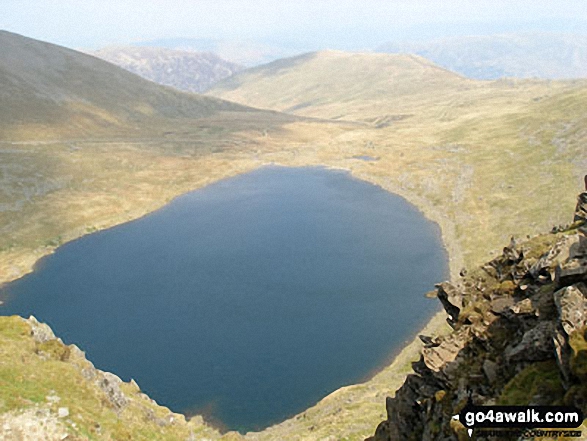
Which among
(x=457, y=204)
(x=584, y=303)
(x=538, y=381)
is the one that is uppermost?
(x=584, y=303)

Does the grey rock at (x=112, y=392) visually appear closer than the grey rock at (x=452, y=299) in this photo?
No

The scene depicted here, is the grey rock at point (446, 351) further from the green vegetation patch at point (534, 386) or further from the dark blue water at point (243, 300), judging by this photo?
the dark blue water at point (243, 300)

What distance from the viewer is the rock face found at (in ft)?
74.2

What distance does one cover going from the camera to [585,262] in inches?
1001

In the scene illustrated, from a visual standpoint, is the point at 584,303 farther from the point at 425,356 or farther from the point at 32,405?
the point at 32,405

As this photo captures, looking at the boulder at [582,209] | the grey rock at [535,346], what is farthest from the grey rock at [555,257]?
the boulder at [582,209]

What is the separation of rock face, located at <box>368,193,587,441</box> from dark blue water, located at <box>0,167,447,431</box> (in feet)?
132

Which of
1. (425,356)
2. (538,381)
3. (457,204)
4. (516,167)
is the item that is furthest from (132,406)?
(516,167)

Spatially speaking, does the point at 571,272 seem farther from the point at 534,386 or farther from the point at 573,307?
the point at 534,386

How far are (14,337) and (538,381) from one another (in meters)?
43.5

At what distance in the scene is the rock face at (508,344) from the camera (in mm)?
22609

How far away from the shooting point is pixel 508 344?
94.0 ft

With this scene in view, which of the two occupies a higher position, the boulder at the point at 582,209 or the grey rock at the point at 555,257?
the boulder at the point at 582,209

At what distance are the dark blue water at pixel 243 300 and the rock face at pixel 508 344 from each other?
132 feet
